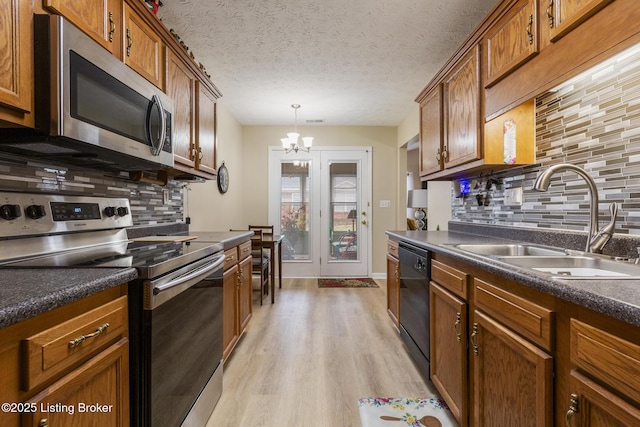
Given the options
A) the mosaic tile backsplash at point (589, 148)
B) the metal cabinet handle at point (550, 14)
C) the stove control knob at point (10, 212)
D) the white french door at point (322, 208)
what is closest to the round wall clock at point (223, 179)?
the white french door at point (322, 208)

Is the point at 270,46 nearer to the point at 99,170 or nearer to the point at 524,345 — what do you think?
the point at 99,170

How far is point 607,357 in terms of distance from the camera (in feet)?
2.29

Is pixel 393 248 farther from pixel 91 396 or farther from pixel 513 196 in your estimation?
pixel 91 396

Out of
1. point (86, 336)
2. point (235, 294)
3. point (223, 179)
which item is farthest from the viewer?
point (223, 179)

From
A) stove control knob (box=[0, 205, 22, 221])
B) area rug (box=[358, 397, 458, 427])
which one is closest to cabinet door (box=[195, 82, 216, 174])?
stove control knob (box=[0, 205, 22, 221])

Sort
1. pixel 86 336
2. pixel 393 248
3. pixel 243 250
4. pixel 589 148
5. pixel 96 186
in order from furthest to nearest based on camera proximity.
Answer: pixel 393 248
pixel 243 250
pixel 96 186
pixel 589 148
pixel 86 336

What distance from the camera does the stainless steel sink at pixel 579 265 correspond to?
1137 millimetres

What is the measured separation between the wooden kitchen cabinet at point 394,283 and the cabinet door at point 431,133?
2.37 feet

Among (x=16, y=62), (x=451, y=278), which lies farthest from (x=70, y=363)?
(x=451, y=278)

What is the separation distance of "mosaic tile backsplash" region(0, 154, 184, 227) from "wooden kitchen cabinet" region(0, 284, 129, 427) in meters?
0.73

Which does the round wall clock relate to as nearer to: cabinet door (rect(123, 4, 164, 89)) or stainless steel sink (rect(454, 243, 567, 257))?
cabinet door (rect(123, 4, 164, 89))

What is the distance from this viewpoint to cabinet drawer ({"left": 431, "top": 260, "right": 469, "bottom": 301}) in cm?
141

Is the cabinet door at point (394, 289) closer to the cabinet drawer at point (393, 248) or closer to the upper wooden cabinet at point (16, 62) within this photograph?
the cabinet drawer at point (393, 248)

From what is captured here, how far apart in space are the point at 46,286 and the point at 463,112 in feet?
7.34
